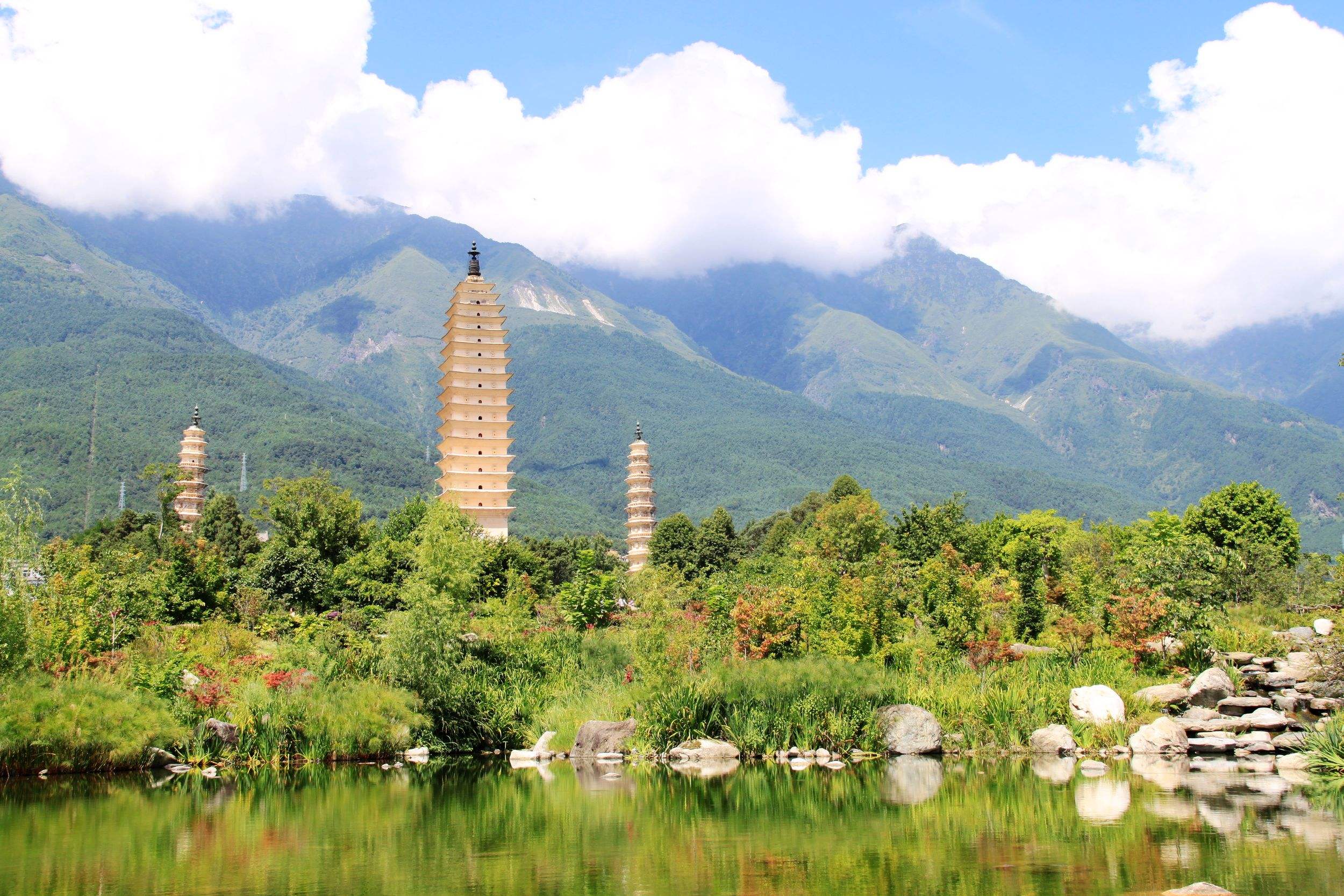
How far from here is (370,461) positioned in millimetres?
138375

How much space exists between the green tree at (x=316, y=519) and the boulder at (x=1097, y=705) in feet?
89.8

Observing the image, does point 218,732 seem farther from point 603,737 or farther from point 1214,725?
point 1214,725

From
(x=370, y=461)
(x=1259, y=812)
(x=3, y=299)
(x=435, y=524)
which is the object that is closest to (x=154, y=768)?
(x=435, y=524)

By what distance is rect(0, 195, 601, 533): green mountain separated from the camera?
371 feet

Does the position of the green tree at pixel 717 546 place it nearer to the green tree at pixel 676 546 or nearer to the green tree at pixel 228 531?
the green tree at pixel 676 546

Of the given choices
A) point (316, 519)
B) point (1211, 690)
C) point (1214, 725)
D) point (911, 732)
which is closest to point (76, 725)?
point (911, 732)

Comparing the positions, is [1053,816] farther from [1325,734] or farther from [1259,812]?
[1325,734]

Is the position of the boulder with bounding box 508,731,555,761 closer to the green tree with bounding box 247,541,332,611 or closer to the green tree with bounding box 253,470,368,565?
the green tree with bounding box 247,541,332,611

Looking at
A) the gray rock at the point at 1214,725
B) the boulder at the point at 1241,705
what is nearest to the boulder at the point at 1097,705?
the gray rock at the point at 1214,725

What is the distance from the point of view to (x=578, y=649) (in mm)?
31047

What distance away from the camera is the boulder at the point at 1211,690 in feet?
81.7

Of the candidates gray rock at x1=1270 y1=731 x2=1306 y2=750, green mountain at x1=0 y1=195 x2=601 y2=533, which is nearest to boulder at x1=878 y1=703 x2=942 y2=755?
gray rock at x1=1270 y1=731 x2=1306 y2=750

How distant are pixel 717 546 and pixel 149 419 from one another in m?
91.8

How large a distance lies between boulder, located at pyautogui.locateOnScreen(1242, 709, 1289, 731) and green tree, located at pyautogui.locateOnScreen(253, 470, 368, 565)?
30.6 m
